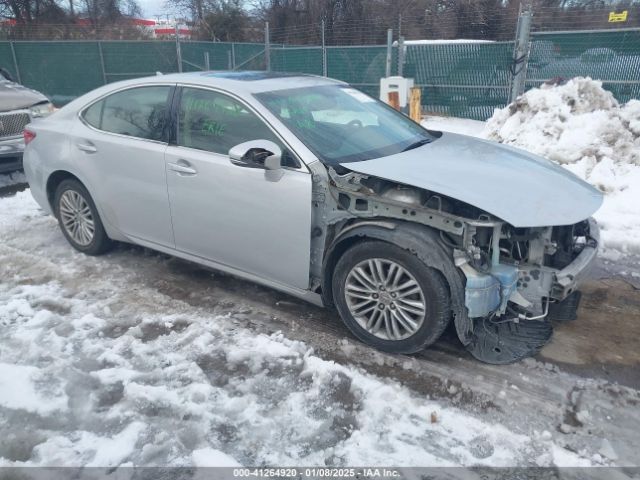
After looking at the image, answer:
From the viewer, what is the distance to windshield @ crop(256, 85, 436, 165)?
3.71 m

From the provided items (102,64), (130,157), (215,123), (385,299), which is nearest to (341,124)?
(215,123)

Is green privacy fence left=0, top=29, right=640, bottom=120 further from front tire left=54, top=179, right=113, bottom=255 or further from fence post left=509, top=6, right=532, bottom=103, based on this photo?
front tire left=54, top=179, right=113, bottom=255

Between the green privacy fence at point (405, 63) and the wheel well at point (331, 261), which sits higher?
the green privacy fence at point (405, 63)

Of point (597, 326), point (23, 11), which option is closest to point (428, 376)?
point (597, 326)

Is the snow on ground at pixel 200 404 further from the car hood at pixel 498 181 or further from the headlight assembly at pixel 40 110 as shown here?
the headlight assembly at pixel 40 110

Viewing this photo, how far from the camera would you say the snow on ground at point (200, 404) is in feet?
8.67

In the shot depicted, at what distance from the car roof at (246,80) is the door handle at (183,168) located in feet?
2.10

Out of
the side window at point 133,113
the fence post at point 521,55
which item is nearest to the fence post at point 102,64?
the fence post at point 521,55

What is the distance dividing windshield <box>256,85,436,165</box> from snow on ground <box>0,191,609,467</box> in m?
1.40

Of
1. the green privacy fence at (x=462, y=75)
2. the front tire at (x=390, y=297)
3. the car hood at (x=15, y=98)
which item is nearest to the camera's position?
the front tire at (x=390, y=297)

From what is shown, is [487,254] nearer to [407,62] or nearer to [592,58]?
[592,58]

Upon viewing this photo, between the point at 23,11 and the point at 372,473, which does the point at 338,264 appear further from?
the point at 23,11

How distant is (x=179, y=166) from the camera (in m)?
4.05

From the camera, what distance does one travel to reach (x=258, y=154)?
3537mm
